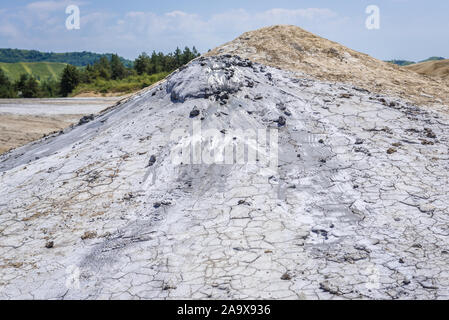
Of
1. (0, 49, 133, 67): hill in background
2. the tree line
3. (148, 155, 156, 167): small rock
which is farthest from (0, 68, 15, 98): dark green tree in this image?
(0, 49, 133, 67): hill in background

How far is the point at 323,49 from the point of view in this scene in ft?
28.5

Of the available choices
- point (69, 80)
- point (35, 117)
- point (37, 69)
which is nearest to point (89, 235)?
point (35, 117)

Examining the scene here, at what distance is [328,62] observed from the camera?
8125 millimetres

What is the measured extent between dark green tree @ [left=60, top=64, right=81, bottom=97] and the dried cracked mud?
2132 cm

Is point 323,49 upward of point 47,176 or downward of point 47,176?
upward

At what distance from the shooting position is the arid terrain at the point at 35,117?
11117 mm

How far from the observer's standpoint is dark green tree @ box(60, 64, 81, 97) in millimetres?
26016

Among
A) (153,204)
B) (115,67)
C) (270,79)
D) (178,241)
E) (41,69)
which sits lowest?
(178,241)

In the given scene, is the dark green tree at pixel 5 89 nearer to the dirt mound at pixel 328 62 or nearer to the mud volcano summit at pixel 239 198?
the mud volcano summit at pixel 239 198

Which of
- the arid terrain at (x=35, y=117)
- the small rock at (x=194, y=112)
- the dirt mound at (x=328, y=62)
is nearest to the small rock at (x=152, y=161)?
the small rock at (x=194, y=112)

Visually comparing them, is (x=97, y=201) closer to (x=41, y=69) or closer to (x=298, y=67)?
(x=298, y=67)

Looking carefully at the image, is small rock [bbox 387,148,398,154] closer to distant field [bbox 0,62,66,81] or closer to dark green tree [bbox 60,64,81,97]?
dark green tree [bbox 60,64,81,97]
